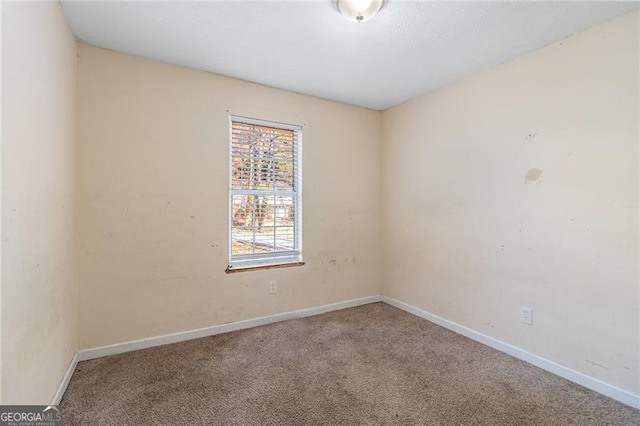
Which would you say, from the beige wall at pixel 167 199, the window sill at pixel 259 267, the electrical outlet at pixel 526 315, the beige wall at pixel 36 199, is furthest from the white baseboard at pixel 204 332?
the electrical outlet at pixel 526 315

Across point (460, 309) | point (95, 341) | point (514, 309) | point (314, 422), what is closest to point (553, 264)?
point (514, 309)

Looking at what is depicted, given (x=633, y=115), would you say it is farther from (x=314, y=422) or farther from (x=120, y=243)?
(x=120, y=243)

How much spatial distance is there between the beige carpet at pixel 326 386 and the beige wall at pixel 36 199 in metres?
0.41

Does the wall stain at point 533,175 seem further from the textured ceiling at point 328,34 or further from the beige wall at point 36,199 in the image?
the beige wall at point 36,199

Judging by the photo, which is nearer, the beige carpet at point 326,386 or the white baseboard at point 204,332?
the beige carpet at point 326,386

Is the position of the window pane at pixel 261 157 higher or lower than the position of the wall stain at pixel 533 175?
higher

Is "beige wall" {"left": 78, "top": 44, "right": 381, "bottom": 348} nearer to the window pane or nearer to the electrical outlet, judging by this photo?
the window pane

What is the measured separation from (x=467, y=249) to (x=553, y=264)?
682mm

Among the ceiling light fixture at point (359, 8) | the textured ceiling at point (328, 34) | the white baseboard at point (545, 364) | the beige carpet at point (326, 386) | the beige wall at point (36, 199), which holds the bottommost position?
the beige carpet at point (326, 386)

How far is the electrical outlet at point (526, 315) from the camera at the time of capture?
2.30m

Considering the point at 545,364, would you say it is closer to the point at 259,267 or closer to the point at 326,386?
the point at 326,386

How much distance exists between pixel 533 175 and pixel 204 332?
3.07m

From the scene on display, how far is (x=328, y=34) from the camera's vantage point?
2.08 metres

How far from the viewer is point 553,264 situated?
2.17 meters
